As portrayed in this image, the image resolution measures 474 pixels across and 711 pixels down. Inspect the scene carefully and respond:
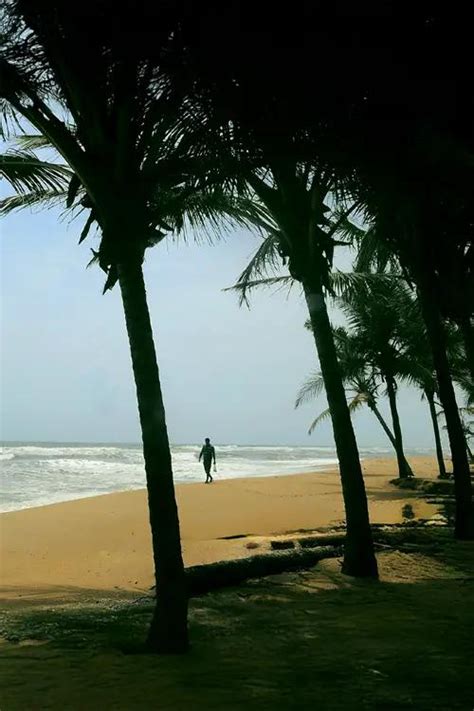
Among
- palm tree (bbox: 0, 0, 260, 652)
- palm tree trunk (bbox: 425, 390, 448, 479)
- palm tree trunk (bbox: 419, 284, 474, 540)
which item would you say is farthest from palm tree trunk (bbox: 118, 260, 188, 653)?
palm tree trunk (bbox: 425, 390, 448, 479)

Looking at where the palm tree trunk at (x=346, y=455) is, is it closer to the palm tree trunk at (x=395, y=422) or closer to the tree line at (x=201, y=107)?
the tree line at (x=201, y=107)

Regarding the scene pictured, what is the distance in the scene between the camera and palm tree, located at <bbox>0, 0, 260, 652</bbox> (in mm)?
4031

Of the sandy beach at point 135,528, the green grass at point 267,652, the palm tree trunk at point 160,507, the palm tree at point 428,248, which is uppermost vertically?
the palm tree at point 428,248

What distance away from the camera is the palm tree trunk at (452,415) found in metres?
8.18

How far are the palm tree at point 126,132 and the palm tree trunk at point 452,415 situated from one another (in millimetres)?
4868

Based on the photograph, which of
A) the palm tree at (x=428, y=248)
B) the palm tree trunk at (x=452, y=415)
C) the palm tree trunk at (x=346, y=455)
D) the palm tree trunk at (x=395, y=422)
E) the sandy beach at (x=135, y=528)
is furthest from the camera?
the palm tree trunk at (x=395, y=422)

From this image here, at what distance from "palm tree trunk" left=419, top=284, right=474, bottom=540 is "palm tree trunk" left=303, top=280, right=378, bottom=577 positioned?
2.10 meters

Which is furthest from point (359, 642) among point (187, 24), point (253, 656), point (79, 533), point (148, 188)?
point (79, 533)

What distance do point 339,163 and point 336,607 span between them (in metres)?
3.58

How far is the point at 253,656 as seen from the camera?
3.91 m

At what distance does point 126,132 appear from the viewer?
4.15 metres

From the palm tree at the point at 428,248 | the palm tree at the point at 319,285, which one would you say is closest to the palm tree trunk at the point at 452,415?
the palm tree at the point at 428,248

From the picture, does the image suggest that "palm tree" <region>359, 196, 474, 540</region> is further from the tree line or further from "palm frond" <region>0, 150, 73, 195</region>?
"palm frond" <region>0, 150, 73, 195</region>

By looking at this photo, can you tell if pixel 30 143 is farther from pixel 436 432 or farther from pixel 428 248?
pixel 436 432
